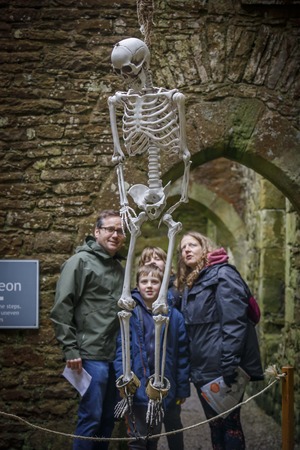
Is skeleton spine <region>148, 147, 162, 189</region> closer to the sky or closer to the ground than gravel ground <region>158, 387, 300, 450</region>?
closer to the sky

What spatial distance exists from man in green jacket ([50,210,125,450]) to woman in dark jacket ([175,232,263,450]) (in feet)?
1.61

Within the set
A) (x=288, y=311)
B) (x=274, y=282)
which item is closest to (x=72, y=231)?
(x=288, y=311)

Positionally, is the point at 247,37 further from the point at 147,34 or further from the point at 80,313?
the point at 80,313

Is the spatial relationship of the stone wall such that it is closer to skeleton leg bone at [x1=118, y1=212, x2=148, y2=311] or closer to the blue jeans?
the blue jeans

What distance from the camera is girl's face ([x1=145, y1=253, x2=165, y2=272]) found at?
4.51m

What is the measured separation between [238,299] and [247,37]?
2.21m

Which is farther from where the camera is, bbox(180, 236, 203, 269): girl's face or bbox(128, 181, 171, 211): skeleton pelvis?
bbox(180, 236, 203, 269): girl's face

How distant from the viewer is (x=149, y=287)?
4.39 metres

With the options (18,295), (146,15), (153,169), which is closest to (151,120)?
Answer: (153,169)

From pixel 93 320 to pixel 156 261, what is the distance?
565 mm

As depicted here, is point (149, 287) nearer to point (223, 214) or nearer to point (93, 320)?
point (93, 320)

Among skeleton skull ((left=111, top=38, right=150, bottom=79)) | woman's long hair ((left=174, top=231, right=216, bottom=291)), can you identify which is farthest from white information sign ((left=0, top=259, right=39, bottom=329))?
skeleton skull ((left=111, top=38, right=150, bottom=79))

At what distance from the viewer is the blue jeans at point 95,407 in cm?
442

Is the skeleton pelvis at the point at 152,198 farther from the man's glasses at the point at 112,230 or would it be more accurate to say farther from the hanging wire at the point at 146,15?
the hanging wire at the point at 146,15
